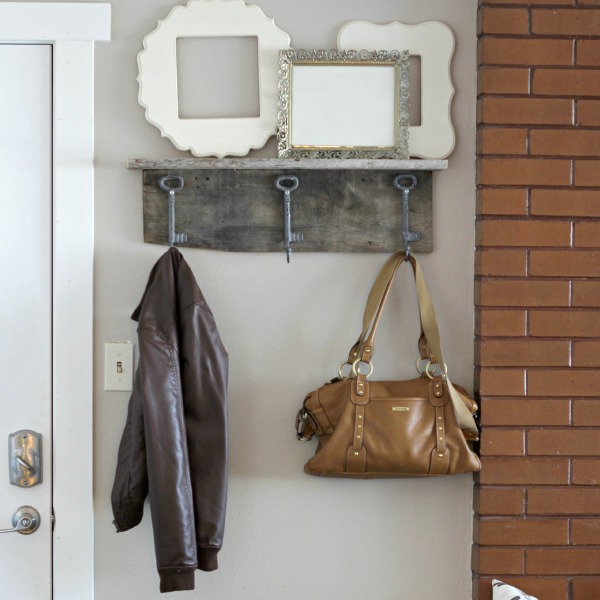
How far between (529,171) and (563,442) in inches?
24.8

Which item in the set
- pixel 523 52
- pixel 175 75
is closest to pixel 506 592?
pixel 523 52

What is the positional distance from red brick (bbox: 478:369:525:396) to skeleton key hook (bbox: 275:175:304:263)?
53 centimetres

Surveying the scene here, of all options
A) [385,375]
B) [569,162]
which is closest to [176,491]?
[385,375]

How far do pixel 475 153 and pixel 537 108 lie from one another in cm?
17

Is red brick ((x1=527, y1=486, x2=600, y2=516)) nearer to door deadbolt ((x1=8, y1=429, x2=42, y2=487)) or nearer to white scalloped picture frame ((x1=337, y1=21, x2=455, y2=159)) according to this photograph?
white scalloped picture frame ((x1=337, y1=21, x2=455, y2=159))

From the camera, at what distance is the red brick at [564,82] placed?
1854 millimetres

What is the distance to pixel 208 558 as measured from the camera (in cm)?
174

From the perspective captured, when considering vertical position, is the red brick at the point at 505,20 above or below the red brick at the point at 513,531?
above

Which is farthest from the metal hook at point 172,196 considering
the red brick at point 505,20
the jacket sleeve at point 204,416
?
the red brick at point 505,20

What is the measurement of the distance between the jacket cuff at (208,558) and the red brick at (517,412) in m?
0.67

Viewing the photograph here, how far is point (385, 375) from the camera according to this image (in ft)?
6.26

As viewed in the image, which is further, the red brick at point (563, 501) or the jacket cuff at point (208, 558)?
the red brick at point (563, 501)

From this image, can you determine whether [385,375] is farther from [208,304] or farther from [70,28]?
[70,28]

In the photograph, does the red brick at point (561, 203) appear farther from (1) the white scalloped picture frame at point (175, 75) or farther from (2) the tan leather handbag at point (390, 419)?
(1) the white scalloped picture frame at point (175, 75)
